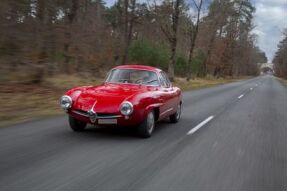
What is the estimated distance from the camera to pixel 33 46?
17844mm

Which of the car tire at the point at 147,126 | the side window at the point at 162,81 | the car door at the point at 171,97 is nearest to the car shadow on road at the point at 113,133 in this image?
the car tire at the point at 147,126

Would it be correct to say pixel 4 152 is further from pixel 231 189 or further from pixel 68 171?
pixel 231 189

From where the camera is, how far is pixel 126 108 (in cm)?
827

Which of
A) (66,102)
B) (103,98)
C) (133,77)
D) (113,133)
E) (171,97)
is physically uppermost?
(133,77)

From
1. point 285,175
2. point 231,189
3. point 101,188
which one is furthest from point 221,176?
point 101,188

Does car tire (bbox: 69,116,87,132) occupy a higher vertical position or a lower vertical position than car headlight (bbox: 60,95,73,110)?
lower

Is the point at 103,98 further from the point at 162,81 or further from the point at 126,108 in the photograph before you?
the point at 162,81

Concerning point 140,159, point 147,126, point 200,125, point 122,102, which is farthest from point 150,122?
point 200,125

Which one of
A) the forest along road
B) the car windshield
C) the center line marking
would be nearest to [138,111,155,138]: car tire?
the forest along road

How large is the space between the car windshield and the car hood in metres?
0.87

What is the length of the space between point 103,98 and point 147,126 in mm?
1021

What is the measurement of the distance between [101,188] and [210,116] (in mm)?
9079

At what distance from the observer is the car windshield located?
1009cm

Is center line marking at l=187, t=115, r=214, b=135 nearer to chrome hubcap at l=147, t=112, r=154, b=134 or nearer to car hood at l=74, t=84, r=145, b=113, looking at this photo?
chrome hubcap at l=147, t=112, r=154, b=134
